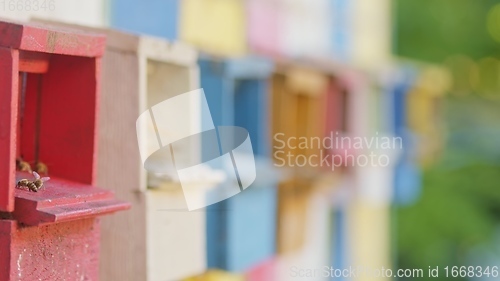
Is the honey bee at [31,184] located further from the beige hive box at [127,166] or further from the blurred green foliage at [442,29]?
the blurred green foliage at [442,29]

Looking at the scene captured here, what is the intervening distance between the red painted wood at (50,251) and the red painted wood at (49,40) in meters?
0.20

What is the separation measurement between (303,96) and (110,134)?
986mm

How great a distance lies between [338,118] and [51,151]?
153cm

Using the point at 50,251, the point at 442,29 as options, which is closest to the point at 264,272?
the point at 50,251

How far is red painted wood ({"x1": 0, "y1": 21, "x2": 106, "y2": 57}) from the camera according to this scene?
871 mm

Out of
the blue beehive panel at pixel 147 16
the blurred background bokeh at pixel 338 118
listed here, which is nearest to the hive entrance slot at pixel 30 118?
the blurred background bokeh at pixel 338 118

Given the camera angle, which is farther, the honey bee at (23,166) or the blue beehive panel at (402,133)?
the blue beehive panel at (402,133)

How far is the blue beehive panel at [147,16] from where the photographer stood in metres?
1.38

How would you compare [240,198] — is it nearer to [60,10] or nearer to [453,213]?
[60,10]

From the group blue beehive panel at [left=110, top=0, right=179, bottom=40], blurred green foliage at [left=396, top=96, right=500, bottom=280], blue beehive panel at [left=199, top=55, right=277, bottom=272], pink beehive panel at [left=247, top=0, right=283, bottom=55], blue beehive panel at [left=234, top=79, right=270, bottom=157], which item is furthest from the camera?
blurred green foliage at [left=396, top=96, right=500, bottom=280]

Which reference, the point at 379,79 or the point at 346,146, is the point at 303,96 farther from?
the point at 379,79

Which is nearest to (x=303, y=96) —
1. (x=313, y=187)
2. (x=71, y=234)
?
(x=313, y=187)

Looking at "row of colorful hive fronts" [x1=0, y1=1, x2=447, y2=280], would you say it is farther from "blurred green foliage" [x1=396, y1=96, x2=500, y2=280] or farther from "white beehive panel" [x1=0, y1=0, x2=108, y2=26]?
"blurred green foliage" [x1=396, y1=96, x2=500, y2=280]

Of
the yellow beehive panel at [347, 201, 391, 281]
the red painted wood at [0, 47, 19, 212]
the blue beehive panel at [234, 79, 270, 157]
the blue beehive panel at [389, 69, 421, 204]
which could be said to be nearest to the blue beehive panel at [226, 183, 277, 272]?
the blue beehive panel at [234, 79, 270, 157]
